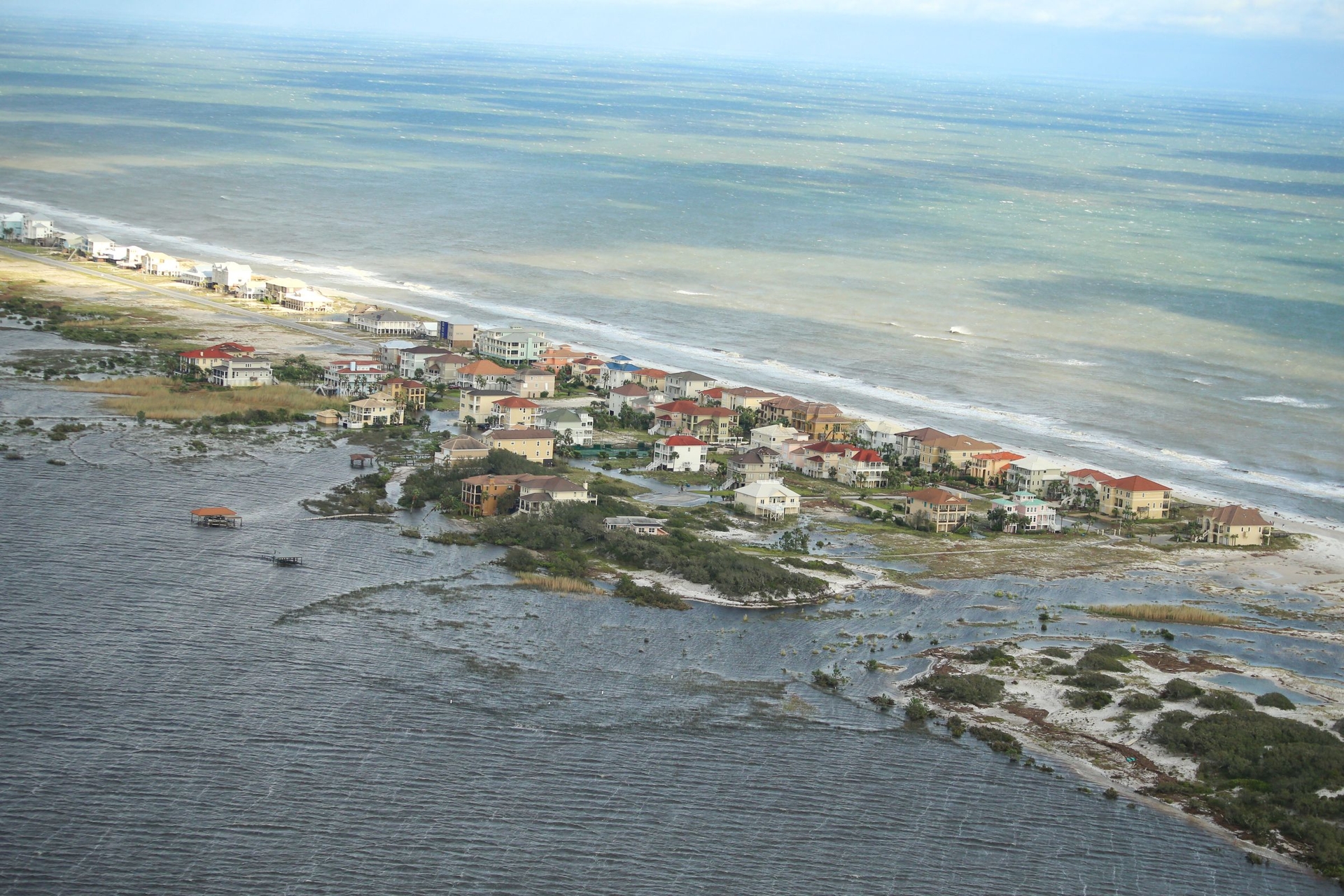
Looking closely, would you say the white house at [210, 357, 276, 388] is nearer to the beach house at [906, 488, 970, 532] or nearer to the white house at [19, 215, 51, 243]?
the beach house at [906, 488, 970, 532]

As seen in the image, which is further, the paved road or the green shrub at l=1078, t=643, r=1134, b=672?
the paved road

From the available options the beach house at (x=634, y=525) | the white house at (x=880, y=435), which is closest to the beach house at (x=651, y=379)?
the white house at (x=880, y=435)

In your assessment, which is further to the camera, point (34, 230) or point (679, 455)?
point (34, 230)

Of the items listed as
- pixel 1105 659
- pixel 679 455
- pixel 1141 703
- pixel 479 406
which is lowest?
pixel 1141 703

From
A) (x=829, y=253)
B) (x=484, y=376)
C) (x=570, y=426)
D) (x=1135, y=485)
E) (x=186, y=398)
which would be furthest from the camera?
(x=829, y=253)

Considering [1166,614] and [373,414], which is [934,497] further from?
[373,414]

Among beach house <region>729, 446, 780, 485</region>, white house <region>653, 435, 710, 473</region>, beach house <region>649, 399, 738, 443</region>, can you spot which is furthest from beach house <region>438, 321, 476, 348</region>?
beach house <region>729, 446, 780, 485</region>

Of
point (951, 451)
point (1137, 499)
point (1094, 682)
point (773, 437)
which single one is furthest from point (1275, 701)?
point (773, 437)
